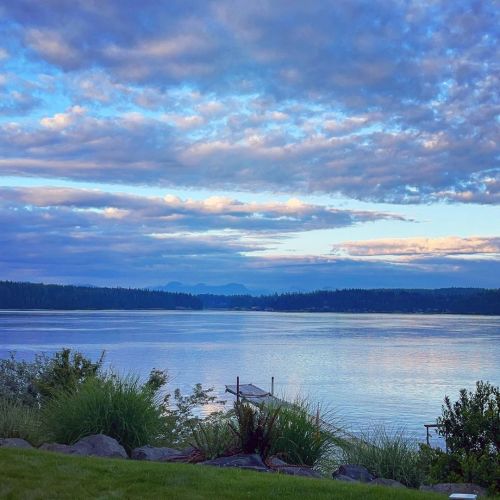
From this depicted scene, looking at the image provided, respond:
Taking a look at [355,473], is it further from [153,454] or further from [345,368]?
[345,368]

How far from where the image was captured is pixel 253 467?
940 centimetres

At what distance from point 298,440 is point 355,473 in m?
1.52

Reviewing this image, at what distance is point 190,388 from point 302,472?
30.0 metres

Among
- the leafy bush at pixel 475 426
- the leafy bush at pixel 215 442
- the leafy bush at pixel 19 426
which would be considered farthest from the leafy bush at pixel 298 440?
the leafy bush at pixel 19 426

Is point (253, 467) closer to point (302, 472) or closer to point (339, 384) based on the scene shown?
point (302, 472)

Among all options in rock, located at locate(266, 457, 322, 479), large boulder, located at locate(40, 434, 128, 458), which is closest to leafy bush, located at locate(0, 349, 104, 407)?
large boulder, located at locate(40, 434, 128, 458)

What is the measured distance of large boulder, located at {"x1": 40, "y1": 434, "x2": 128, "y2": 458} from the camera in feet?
33.5

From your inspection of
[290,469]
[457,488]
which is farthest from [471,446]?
[290,469]

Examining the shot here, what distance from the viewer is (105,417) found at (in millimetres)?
11891

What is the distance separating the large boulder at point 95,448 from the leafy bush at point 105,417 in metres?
1.15

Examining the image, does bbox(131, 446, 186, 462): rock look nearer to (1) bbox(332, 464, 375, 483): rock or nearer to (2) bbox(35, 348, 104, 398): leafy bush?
(1) bbox(332, 464, 375, 483): rock

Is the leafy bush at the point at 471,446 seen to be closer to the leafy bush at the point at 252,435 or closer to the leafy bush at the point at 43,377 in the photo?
the leafy bush at the point at 252,435

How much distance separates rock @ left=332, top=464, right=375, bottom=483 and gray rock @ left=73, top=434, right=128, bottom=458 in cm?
306

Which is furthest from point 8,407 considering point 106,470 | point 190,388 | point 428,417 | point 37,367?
point 190,388
